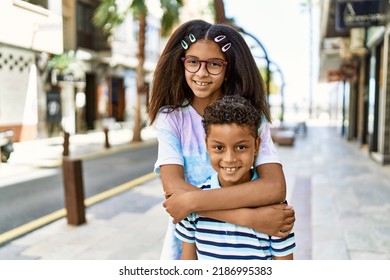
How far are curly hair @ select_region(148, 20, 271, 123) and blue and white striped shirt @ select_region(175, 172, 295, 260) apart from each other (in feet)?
0.93

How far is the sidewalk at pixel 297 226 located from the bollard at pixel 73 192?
11 centimetres

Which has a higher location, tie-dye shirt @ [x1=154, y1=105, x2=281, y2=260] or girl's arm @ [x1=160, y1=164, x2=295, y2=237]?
tie-dye shirt @ [x1=154, y1=105, x2=281, y2=260]

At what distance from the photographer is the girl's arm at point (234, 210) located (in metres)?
1.33

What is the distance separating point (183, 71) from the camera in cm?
152

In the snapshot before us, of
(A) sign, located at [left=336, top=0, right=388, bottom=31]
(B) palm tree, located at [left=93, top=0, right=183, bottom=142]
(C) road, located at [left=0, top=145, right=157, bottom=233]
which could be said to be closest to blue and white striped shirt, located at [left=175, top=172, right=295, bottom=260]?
(C) road, located at [left=0, top=145, right=157, bottom=233]

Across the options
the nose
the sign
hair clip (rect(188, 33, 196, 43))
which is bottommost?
the nose

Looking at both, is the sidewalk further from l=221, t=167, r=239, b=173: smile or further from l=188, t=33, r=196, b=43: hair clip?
l=188, t=33, r=196, b=43: hair clip

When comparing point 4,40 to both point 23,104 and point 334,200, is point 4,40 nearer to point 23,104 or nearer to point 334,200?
point 23,104

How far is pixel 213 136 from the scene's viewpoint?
135 centimetres

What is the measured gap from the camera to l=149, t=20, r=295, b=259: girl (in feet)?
4.40

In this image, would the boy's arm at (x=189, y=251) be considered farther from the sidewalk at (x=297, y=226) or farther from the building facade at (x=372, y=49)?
the building facade at (x=372, y=49)

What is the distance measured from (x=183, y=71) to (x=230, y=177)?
1.35ft

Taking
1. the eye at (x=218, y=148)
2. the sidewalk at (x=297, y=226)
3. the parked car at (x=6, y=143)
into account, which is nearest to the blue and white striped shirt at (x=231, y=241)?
the eye at (x=218, y=148)
